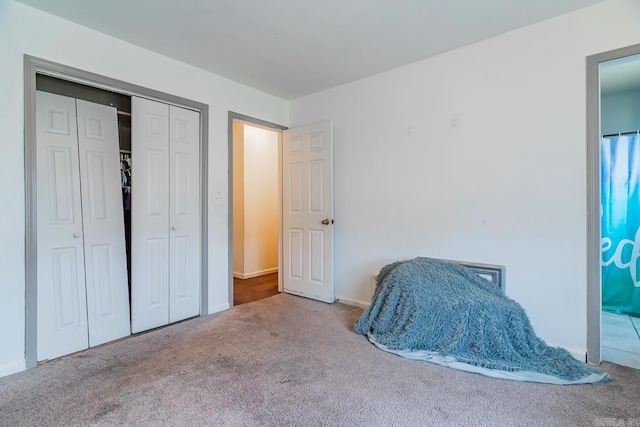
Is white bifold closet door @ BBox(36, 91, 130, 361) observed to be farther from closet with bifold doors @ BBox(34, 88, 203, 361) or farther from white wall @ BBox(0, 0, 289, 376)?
white wall @ BBox(0, 0, 289, 376)

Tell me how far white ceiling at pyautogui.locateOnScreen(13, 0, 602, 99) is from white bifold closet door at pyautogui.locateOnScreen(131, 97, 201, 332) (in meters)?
0.62

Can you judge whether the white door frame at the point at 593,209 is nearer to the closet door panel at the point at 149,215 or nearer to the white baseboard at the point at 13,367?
the closet door panel at the point at 149,215

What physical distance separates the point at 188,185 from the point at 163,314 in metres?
1.25

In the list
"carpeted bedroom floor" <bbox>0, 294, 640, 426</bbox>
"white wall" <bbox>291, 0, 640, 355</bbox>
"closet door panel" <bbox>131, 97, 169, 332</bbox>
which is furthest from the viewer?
"closet door panel" <bbox>131, 97, 169, 332</bbox>

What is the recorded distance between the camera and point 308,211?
368 cm

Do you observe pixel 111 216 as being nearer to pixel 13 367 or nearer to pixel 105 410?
pixel 13 367

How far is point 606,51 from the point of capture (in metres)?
2.07

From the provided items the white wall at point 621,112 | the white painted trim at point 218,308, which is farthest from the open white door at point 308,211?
the white wall at point 621,112

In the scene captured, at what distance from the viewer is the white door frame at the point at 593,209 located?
2.10 m

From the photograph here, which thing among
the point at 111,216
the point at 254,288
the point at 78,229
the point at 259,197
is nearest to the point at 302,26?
the point at 111,216

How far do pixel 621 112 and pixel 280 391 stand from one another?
4.40m

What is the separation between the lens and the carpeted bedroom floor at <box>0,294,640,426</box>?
61.2 inches

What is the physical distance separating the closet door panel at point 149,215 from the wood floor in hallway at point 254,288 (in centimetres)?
97

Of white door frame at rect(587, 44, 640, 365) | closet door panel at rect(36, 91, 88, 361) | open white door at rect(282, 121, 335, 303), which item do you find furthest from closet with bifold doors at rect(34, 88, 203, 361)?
white door frame at rect(587, 44, 640, 365)
